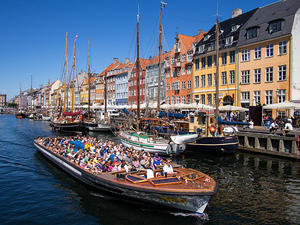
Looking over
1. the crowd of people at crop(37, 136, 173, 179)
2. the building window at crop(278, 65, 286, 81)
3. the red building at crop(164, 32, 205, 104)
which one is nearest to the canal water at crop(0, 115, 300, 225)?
the crowd of people at crop(37, 136, 173, 179)

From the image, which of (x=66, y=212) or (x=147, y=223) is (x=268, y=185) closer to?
(x=147, y=223)

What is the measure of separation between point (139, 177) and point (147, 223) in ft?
6.99

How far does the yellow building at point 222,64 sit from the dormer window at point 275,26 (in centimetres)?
594

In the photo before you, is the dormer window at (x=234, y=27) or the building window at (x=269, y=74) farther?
the dormer window at (x=234, y=27)

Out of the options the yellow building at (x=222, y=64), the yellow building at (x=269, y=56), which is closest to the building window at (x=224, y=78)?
the yellow building at (x=222, y=64)

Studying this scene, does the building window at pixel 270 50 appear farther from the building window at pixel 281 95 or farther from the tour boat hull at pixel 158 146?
the tour boat hull at pixel 158 146

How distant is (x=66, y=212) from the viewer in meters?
12.7

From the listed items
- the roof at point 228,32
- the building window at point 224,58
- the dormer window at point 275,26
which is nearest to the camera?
the dormer window at point 275,26

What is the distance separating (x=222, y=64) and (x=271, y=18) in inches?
384

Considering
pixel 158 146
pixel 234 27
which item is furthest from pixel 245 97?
pixel 158 146

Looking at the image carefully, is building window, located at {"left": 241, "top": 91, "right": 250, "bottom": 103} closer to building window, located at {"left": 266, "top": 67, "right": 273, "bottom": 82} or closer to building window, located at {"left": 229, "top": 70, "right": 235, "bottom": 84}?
building window, located at {"left": 229, "top": 70, "right": 235, "bottom": 84}

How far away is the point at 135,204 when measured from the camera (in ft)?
42.2

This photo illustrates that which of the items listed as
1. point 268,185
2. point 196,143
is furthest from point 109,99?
point 268,185

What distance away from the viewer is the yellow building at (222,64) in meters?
41.7
